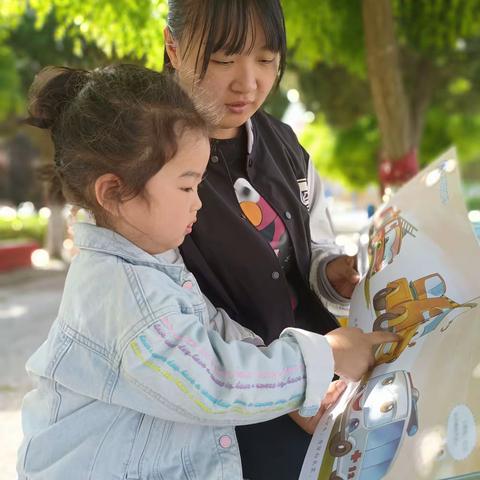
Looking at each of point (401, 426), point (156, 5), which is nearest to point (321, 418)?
point (401, 426)

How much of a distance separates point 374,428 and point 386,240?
42cm

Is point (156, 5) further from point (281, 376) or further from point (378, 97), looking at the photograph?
point (281, 376)

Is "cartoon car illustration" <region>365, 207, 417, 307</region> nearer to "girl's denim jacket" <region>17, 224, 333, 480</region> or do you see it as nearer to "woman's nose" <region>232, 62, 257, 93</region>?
"girl's denim jacket" <region>17, 224, 333, 480</region>

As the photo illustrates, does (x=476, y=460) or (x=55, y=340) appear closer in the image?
(x=476, y=460)

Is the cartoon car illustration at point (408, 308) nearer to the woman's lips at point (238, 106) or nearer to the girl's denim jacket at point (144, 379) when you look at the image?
the girl's denim jacket at point (144, 379)

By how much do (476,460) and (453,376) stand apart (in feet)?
0.40

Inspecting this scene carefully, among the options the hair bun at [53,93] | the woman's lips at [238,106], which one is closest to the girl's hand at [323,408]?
the woman's lips at [238,106]

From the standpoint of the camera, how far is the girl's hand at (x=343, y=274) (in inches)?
59.7

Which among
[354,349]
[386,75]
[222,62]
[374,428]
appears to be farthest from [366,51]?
[374,428]

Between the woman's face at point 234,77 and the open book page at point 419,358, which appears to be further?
the woman's face at point 234,77

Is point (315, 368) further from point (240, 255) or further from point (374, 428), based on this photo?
point (240, 255)

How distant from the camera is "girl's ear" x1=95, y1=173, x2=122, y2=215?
1.08m

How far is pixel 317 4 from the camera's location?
4.20 m

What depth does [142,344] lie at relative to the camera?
1.00 metres
